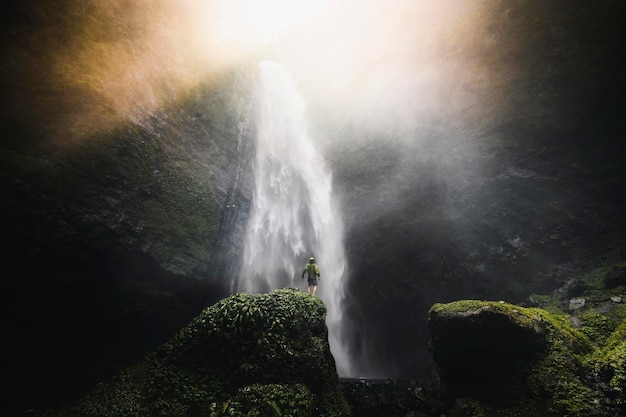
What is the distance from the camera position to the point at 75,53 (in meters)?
7.45

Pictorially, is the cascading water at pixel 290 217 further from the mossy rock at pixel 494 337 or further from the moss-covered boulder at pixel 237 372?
the mossy rock at pixel 494 337

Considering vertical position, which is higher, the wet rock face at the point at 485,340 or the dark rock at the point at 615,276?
the dark rock at the point at 615,276

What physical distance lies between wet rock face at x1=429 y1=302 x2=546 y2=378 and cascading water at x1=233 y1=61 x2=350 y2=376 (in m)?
8.53

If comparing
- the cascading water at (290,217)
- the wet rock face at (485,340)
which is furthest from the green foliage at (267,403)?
the cascading water at (290,217)

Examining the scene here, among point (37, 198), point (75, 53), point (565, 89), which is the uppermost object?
point (565, 89)

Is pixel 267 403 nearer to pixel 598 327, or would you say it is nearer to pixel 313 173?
pixel 598 327

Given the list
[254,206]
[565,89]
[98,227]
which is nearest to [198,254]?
[98,227]

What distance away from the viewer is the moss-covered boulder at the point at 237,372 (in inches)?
219

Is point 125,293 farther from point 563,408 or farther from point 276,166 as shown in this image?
point 276,166

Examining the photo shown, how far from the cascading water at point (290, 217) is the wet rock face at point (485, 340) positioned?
8.53 m

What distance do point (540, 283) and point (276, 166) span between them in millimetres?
15939

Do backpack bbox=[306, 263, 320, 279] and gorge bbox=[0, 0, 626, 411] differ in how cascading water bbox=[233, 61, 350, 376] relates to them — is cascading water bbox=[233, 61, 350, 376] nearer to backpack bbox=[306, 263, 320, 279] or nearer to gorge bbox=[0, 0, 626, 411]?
gorge bbox=[0, 0, 626, 411]

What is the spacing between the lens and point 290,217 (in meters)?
17.7

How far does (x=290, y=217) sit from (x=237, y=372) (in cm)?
1187
